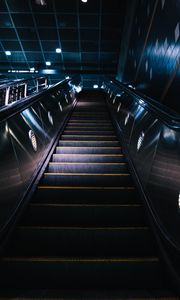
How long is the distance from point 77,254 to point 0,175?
100cm

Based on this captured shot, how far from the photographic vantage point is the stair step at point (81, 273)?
5.80ft

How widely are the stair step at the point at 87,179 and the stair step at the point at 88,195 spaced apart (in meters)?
0.27

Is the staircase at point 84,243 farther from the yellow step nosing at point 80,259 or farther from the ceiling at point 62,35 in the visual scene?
the ceiling at point 62,35

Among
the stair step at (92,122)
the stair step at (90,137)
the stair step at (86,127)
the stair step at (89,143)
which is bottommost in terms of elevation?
the stair step at (89,143)

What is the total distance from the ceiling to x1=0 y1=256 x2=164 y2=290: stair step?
37.3ft

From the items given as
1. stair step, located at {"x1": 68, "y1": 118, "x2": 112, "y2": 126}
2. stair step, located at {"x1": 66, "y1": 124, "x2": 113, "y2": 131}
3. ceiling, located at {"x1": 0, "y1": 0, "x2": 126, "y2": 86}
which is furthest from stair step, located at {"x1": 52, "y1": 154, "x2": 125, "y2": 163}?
ceiling, located at {"x1": 0, "y1": 0, "x2": 126, "y2": 86}

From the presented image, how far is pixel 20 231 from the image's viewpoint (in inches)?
86.1

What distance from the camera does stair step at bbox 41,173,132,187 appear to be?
313cm

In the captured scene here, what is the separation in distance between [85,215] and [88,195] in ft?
1.27

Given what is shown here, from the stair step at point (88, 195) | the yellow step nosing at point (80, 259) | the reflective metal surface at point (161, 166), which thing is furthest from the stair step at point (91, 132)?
the yellow step nosing at point (80, 259)

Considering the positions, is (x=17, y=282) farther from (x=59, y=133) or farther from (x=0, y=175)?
(x=59, y=133)

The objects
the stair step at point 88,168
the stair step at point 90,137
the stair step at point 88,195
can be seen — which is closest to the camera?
the stair step at point 88,195

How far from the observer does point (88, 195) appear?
283cm

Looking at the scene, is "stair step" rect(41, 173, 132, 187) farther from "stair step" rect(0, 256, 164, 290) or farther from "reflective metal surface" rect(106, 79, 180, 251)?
Result: "stair step" rect(0, 256, 164, 290)
